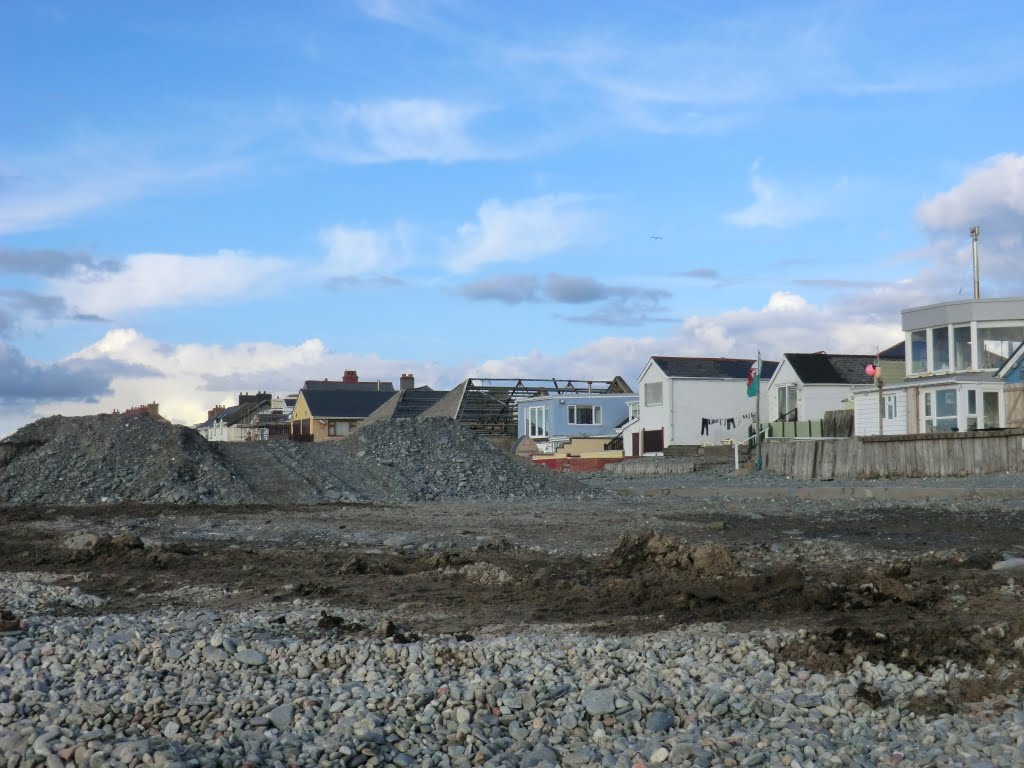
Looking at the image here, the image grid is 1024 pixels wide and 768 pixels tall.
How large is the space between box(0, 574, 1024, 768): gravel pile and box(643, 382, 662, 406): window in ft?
144

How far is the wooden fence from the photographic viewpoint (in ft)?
97.4

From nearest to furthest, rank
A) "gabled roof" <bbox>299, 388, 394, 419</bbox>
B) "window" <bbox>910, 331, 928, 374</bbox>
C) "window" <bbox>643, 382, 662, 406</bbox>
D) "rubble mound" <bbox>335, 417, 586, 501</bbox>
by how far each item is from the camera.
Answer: "rubble mound" <bbox>335, 417, 586, 501</bbox>
"window" <bbox>910, 331, 928, 374</bbox>
"window" <bbox>643, 382, 662, 406</bbox>
"gabled roof" <bbox>299, 388, 394, 419</bbox>

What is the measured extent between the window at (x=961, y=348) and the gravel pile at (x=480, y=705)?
3303 centimetres

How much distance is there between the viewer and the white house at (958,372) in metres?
37.0

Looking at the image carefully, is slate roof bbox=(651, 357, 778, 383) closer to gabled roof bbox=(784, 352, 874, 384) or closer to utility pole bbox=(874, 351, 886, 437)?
gabled roof bbox=(784, 352, 874, 384)

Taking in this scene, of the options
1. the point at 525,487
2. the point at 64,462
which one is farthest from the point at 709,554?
the point at 64,462

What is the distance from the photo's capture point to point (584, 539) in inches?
714

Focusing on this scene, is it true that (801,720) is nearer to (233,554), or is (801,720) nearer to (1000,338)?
(233,554)

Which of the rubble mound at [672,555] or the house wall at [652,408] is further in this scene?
the house wall at [652,408]

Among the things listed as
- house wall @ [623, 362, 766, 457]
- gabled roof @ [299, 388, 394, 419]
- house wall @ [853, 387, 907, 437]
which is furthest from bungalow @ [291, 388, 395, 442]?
house wall @ [853, 387, 907, 437]

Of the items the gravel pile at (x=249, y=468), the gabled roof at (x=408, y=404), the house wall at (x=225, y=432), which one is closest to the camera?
the gravel pile at (x=249, y=468)

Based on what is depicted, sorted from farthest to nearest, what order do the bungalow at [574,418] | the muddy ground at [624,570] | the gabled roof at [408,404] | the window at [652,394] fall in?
the gabled roof at [408,404] < the bungalow at [574,418] < the window at [652,394] < the muddy ground at [624,570]

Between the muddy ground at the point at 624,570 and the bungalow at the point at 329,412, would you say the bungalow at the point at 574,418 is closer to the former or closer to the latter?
the bungalow at the point at 329,412

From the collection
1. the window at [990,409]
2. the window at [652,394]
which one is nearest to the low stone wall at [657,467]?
the window at [652,394]
